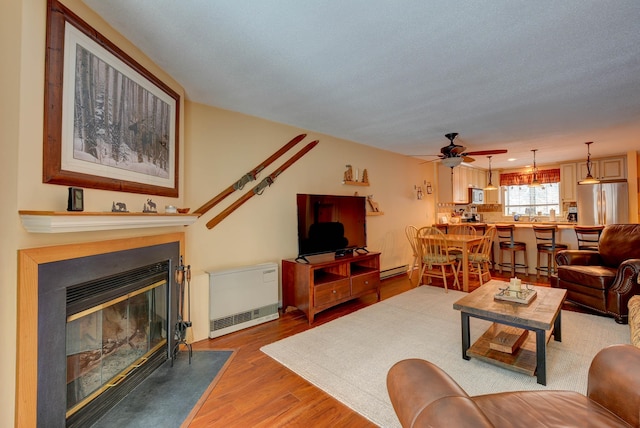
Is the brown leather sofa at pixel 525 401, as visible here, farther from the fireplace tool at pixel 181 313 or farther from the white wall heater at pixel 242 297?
the white wall heater at pixel 242 297

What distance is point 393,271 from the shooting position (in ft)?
17.7

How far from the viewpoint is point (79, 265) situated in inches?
59.8

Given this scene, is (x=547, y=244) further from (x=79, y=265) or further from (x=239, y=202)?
(x=79, y=265)

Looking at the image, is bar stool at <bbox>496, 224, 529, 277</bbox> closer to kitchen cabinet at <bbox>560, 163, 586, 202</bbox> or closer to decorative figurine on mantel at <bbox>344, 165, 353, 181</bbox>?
kitchen cabinet at <bbox>560, 163, 586, 202</bbox>

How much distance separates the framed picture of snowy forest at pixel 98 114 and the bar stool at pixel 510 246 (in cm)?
577

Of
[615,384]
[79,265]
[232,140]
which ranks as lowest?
[615,384]

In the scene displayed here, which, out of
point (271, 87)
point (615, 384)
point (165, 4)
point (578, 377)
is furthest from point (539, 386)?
point (165, 4)

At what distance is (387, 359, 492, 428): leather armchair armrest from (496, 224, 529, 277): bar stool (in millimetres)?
5301

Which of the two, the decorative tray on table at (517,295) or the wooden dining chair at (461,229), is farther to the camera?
the wooden dining chair at (461,229)

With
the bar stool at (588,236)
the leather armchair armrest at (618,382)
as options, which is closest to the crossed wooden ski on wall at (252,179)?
the leather armchair armrest at (618,382)

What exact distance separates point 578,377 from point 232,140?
12.0 feet

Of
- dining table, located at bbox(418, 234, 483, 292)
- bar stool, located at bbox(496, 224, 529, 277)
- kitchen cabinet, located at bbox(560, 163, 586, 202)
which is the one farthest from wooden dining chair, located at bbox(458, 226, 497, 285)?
kitchen cabinet, located at bbox(560, 163, 586, 202)

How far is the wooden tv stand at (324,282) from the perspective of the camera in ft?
10.5

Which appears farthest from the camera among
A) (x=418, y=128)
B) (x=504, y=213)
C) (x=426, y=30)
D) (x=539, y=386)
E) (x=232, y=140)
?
(x=504, y=213)
